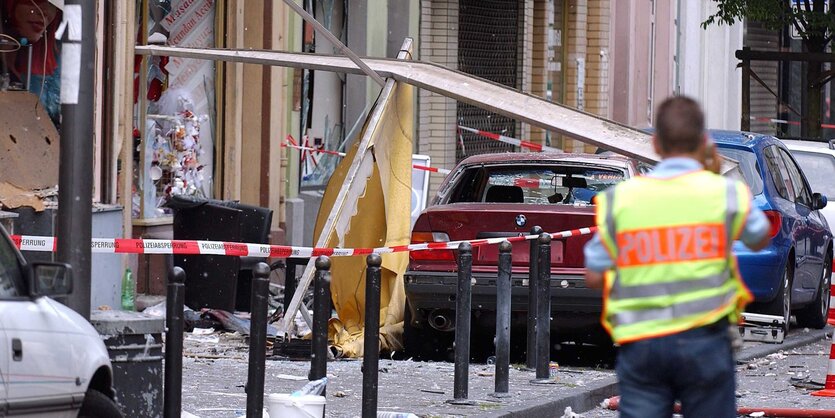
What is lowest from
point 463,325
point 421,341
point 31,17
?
point 421,341

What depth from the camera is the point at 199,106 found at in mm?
17406

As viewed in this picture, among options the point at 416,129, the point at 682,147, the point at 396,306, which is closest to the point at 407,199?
the point at 396,306

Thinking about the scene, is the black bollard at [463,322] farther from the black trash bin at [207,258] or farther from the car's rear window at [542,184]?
the black trash bin at [207,258]

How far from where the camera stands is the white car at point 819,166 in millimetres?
18734

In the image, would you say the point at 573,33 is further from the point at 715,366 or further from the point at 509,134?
the point at 715,366

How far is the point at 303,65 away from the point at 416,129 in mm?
11511

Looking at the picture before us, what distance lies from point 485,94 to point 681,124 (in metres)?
6.50

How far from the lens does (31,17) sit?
13.1 meters

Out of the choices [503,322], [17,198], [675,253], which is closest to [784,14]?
[17,198]

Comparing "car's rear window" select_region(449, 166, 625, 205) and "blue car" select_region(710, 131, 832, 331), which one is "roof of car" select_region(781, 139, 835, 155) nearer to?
"blue car" select_region(710, 131, 832, 331)

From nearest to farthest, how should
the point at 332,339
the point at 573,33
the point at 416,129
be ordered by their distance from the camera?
1. the point at 332,339
2. the point at 416,129
3. the point at 573,33

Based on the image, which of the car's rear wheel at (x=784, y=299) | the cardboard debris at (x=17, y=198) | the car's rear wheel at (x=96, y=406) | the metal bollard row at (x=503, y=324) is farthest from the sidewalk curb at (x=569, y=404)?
the cardboard debris at (x=17, y=198)

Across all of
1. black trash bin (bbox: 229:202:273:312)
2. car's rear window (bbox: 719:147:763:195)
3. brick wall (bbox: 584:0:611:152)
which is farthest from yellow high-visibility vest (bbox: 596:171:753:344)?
brick wall (bbox: 584:0:611:152)

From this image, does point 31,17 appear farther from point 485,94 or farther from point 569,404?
point 569,404
